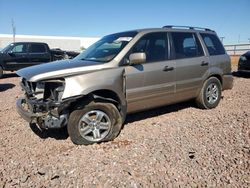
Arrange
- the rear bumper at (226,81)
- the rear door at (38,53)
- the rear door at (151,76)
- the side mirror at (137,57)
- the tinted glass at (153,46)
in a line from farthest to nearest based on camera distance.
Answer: the rear door at (38,53) < the rear bumper at (226,81) < the tinted glass at (153,46) < the rear door at (151,76) < the side mirror at (137,57)

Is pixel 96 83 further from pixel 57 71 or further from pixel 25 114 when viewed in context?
pixel 25 114

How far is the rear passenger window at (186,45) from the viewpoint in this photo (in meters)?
5.73

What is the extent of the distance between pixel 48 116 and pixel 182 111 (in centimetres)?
331

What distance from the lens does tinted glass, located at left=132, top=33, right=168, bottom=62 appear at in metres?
5.18

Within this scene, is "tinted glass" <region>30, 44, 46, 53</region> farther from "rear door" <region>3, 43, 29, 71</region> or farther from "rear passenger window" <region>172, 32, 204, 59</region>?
"rear passenger window" <region>172, 32, 204, 59</region>

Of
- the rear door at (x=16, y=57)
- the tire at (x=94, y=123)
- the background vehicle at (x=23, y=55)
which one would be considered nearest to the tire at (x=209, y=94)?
the tire at (x=94, y=123)

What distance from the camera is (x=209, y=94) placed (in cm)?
656

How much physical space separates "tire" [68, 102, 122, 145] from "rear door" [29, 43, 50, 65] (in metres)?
11.3

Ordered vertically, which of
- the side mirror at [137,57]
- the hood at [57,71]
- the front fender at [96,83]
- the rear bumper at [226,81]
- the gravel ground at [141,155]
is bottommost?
the gravel ground at [141,155]

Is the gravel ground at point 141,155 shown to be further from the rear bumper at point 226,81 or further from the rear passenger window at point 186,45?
the rear passenger window at point 186,45

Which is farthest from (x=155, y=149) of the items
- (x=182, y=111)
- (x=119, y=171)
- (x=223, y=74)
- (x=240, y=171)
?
(x=223, y=74)

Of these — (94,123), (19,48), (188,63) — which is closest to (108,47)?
(94,123)

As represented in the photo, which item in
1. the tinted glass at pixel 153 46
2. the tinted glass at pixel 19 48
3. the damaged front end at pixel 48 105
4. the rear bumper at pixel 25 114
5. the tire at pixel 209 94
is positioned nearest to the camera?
the damaged front end at pixel 48 105

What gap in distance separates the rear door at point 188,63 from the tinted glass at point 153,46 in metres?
0.23
